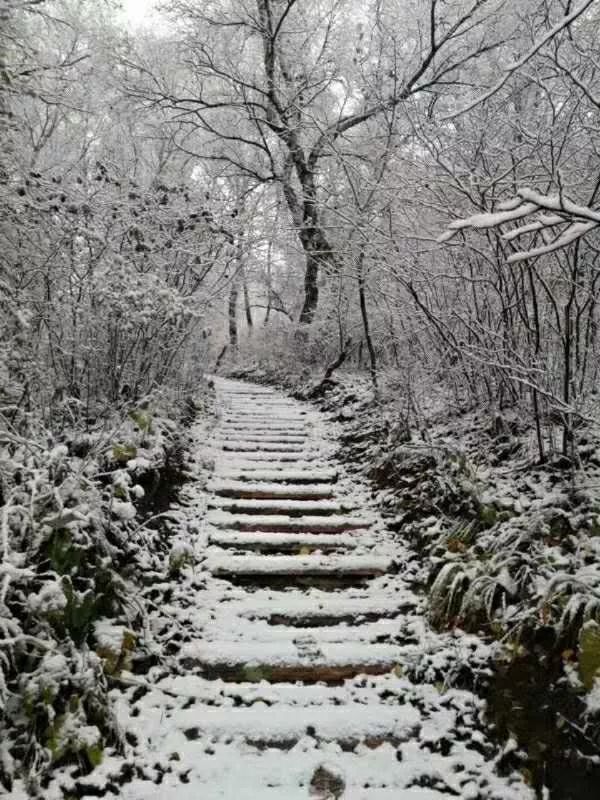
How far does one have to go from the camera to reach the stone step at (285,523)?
4.67 m

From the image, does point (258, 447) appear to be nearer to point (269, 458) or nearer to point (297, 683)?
point (269, 458)

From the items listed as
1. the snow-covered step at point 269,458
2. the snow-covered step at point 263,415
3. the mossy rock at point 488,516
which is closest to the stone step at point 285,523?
the mossy rock at point 488,516

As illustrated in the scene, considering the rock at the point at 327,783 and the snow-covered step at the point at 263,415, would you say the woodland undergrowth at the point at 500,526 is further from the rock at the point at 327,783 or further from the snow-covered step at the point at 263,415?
the snow-covered step at the point at 263,415

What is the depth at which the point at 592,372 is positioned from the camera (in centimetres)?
469

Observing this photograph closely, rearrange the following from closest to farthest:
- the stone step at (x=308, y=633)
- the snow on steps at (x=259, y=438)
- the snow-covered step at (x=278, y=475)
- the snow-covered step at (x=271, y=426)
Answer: the stone step at (x=308, y=633), the snow-covered step at (x=278, y=475), the snow on steps at (x=259, y=438), the snow-covered step at (x=271, y=426)

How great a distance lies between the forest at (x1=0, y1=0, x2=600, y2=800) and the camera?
2393mm

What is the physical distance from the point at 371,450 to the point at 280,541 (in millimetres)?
2231

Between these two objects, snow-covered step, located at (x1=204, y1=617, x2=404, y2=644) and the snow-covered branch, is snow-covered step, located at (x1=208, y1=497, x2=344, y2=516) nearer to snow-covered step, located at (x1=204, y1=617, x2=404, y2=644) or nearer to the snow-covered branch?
snow-covered step, located at (x1=204, y1=617, x2=404, y2=644)

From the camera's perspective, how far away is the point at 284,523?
4688 millimetres

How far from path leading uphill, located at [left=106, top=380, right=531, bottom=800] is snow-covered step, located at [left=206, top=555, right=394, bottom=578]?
10mm

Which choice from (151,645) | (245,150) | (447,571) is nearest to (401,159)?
(447,571)

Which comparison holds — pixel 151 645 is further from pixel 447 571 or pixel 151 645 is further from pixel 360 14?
pixel 360 14

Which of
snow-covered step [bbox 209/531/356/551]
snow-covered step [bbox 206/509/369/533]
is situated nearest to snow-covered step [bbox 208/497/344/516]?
snow-covered step [bbox 206/509/369/533]

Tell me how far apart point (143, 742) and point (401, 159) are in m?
4.62
